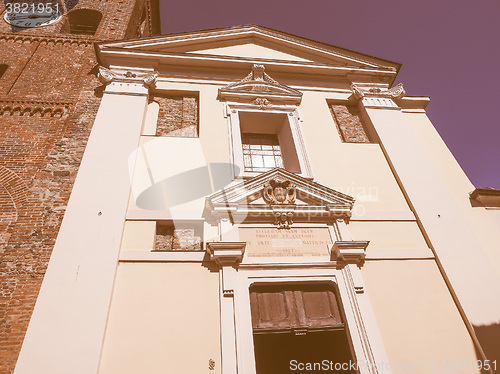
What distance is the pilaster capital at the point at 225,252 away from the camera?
5.40 meters

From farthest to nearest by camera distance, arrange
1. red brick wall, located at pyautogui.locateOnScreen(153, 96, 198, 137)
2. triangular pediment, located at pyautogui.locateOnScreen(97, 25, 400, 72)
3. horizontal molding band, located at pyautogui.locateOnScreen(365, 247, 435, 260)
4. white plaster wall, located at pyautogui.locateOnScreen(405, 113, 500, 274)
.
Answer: triangular pediment, located at pyautogui.locateOnScreen(97, 25, 400, 72)
red brick wall, located at pyautogui.locateOnScreen(153, 96, 198, 137)
white plaster wall, located at pyautogui.locateOnScreen(405, 113, 500, 274)
horizontal molding band, located at pyautogui.locateOnScreen(365, 247, 435, 260)

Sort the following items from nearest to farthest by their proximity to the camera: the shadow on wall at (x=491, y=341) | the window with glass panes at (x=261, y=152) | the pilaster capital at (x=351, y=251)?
the shadow on wall at (x=491, y=341) < the pilaster capital at (x=351, y=251) < the window with glass panes at (x=261, y=152)

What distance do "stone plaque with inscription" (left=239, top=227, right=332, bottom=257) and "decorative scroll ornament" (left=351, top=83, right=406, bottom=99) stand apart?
463 cm

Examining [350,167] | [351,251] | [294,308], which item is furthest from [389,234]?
[294,308]

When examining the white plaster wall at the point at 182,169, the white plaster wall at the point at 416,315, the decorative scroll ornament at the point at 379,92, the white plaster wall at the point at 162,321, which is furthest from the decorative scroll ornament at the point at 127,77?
the white plaster wall at the point at 416,315

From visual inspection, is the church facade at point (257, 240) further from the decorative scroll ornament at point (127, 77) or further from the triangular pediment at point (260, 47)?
the triangular pediment at point (260, 47)

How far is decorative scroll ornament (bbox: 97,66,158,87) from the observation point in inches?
320

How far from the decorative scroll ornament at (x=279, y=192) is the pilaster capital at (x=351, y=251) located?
1.27 m

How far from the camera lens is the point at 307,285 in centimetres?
576

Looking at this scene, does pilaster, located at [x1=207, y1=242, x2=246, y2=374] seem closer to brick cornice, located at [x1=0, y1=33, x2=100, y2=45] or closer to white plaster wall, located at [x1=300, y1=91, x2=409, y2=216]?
white plaster wall, located at [x1=300, y1=91, x2=409, y2=216]

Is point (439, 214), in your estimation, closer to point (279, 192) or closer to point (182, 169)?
point (279, 192)

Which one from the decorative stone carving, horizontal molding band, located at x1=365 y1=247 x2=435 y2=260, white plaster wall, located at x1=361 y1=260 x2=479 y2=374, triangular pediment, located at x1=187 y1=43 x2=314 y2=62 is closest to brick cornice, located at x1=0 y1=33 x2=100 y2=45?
triangular pediment, located at x1=187 y1=43 x2=314 y2=62

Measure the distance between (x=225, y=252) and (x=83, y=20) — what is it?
582 inches

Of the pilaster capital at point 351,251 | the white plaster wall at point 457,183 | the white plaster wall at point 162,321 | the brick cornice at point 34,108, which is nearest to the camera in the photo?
the white plaster wall at point 162,321
